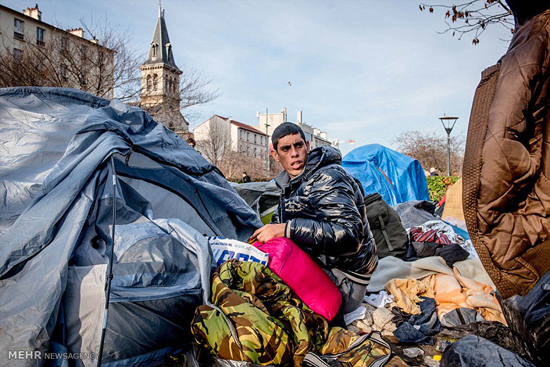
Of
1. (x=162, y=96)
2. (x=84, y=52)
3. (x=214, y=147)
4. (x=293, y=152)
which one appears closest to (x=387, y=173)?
(x=293, y=152)

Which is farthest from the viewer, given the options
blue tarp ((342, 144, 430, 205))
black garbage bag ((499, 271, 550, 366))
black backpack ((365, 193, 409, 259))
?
blue tarp ((342, 144, 430, 205))

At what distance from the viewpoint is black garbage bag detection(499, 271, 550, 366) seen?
1289mm

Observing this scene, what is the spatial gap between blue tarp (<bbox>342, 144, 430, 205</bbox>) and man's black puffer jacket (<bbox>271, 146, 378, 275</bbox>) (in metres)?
7.13

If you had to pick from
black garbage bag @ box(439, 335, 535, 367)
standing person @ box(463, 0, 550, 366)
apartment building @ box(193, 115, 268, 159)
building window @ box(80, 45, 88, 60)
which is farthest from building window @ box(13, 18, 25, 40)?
black garbage bag @ box(439, 335, 535, 367)

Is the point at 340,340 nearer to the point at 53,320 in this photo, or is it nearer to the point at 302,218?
the point at 302,218

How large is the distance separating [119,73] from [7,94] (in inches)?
452

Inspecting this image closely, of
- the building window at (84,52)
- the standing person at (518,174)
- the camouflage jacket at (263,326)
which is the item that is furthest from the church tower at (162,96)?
the standing person at (518,174)

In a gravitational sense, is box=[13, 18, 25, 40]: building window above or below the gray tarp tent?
above

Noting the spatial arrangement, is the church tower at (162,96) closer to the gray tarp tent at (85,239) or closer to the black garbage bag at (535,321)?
the gray tarp tent at (85,239)

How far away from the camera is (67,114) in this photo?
11.0 feet

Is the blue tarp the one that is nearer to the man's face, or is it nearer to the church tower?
the man's face

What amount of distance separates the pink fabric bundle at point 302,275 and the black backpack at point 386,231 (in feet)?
8.19

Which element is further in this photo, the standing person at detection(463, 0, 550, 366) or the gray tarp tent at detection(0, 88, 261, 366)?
the gray tarp tent at detection(0, 88, 261, 366)

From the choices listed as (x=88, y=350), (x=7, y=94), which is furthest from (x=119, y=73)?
(x=88, y=350)
